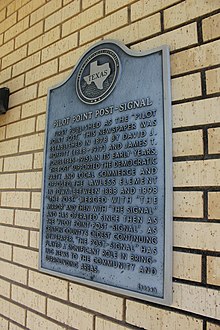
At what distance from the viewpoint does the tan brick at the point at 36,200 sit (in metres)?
1.43

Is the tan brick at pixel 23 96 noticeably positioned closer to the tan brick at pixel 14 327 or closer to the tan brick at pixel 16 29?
the tan brick at pixel 16 29

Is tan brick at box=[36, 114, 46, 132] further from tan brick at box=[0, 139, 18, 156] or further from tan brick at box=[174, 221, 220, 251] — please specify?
tan brick at box=[174, 221, 220, 251]

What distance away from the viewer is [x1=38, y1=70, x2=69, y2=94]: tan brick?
1.43 meters

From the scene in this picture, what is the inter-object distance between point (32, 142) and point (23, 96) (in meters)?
0.30

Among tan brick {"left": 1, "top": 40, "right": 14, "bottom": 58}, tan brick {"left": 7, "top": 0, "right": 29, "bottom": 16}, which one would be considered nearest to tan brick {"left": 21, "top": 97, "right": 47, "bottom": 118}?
tan brick {"left": 1, "top": 40, "right": 14, "bottom": 58}

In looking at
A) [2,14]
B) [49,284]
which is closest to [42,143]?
[49,284]

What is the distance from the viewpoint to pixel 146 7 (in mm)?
1117

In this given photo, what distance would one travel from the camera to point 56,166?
132 cm

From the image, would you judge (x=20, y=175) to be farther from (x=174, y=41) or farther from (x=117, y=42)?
(x=174, y=41)

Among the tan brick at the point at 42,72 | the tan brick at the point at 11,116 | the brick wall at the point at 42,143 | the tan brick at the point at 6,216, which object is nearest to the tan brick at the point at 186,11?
the brick wall at the point at 42,143

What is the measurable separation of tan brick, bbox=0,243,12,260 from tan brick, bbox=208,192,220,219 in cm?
112

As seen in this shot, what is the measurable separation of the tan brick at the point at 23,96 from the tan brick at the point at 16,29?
40 cm

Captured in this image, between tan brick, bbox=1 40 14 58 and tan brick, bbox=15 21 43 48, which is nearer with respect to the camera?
tan brick, bbox=15 21 43 48

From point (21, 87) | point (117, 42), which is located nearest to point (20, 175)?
point (21, 87)
